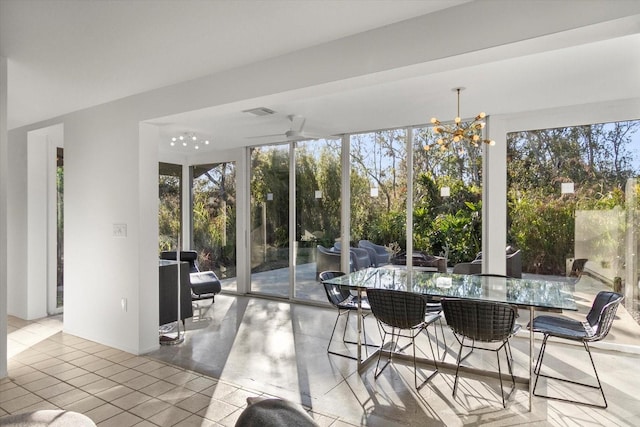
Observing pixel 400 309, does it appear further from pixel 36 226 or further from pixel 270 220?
pixel 36 226

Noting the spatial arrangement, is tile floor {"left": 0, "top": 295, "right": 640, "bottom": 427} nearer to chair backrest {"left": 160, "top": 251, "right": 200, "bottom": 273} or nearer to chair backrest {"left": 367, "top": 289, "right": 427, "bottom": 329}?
chair backrest {"left": 367, "top": 289, "right": 427, "bottom": 329}

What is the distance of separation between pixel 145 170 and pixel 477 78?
3.28m

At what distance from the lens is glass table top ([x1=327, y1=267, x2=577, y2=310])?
2.90 m

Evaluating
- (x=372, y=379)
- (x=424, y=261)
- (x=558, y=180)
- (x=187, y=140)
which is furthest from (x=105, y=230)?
(x=558, y=180)

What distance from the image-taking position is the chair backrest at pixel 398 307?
3.12m

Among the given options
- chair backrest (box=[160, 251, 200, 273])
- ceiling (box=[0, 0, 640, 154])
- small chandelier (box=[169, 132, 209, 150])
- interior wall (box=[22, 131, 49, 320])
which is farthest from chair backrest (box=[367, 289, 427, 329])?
interior wall (box=[22, 131, 49, 320])

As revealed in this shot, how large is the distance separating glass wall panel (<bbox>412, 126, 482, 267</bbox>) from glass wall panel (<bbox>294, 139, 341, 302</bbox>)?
4.08 ft

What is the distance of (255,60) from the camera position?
3105mm

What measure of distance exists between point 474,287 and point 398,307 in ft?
2.52

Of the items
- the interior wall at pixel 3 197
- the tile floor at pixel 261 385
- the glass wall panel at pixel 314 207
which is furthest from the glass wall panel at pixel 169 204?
the interior wall at pixel 3 197

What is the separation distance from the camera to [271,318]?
5.30 metres

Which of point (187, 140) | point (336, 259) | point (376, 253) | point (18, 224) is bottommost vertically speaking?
point (336, 259)

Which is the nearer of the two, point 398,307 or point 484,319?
point 484,319

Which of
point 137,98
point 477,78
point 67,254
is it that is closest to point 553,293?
point 477,78
